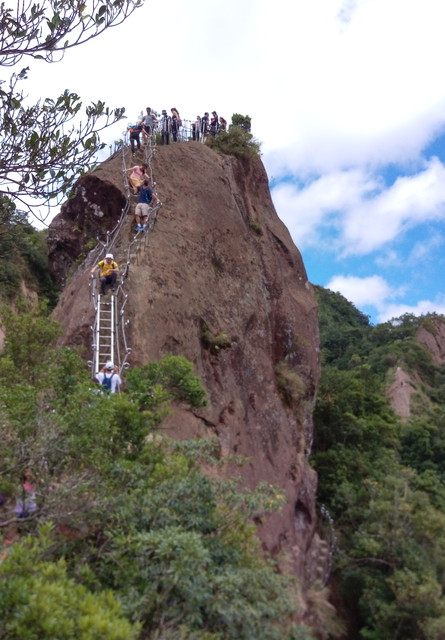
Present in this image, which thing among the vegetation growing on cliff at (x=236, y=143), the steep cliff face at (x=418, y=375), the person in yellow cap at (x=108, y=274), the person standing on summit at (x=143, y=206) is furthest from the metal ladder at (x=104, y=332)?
the steep cliff face at (x=418, y=375)

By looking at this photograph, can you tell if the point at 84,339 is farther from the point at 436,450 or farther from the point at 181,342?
the point at 436,450

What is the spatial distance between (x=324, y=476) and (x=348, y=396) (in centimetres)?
368

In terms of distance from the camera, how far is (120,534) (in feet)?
16.8

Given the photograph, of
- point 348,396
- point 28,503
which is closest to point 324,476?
point 348,396

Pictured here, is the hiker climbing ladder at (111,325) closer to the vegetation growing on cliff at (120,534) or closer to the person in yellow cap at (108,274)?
the person in yellow cap at (108,274)

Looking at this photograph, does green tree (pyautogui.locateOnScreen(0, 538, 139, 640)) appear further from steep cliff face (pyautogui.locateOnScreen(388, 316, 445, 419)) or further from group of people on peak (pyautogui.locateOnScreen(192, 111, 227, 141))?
steep cliff face (pyautogui.locateOnScreen(388, 316, 445, 419))

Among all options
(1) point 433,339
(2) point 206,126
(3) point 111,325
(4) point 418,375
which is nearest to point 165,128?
(2) point 206,126

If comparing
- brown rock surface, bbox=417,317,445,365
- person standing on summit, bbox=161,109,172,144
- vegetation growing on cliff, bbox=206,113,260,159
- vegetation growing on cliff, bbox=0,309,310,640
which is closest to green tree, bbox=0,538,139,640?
vegetation growing on cliff, bbox=0,309,310,640

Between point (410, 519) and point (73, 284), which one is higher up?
point (73, 284)

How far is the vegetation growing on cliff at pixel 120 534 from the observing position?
394 cm

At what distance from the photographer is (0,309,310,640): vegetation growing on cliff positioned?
12.9ft

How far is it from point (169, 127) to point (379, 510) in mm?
12325

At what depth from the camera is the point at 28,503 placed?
541 cm

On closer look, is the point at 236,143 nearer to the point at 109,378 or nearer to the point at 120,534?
the point at 109,378
